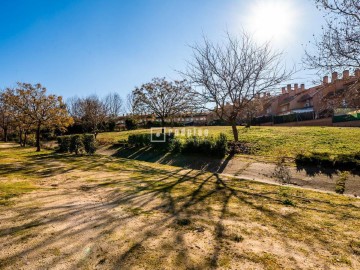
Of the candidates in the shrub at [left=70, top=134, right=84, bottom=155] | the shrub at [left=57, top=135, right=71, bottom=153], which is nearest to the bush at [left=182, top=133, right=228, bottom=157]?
the shrub at [left=70, top=134, right=84, bottom=155]

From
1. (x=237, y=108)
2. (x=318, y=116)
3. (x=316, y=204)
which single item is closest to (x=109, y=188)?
(x=316, y=204)

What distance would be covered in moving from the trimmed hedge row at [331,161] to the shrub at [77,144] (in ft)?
48.5

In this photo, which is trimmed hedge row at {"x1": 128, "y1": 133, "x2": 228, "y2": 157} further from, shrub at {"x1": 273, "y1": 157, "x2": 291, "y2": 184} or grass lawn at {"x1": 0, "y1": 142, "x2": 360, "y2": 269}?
grass lawn at {"x1": 0, "y1": 142, "x2": 360, "y2": 269}

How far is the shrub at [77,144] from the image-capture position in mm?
17812

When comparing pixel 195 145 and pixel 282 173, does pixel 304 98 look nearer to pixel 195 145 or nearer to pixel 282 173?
pixel 195 145

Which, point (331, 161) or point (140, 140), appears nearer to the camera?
point (331, 161)

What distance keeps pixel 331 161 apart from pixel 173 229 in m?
9.21

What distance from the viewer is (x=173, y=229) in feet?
12.5

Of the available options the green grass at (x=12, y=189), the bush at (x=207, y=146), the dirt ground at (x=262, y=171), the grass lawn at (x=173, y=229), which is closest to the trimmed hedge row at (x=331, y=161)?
the dirt ground at (x=262, y=171)

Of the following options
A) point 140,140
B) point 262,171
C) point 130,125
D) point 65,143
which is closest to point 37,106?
point 65,143

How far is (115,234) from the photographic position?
139 inches

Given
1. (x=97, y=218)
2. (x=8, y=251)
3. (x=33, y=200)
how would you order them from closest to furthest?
1. (x=8, y=251)
2. (x=97, y=218)
3. (x=33, y=200)

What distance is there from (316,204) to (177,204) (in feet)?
11.5

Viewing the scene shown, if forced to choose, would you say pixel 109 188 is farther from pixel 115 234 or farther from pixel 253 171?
pixel 253 171
